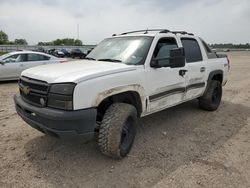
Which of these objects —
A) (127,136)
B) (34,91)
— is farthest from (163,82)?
(34,91)

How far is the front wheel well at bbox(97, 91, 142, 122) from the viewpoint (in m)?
4.00

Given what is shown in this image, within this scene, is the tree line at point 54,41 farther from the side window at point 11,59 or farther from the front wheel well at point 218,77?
the front wheel well at point 218,77

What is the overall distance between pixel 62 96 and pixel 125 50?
1.76 metres

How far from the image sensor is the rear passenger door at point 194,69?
5.49 m

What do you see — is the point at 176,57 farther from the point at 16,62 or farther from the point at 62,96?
the point at 16,62

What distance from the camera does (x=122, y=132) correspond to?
3.97 meters

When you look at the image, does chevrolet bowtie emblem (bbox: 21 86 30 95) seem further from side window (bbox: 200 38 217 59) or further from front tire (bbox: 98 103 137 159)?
side window (bbox: 200 38 217 59)

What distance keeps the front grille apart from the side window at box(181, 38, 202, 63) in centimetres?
320

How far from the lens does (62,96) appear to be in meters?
3.27

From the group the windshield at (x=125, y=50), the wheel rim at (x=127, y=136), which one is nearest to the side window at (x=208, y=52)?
the windshield at (x=125, y=50)

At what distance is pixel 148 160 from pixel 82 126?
1219mm

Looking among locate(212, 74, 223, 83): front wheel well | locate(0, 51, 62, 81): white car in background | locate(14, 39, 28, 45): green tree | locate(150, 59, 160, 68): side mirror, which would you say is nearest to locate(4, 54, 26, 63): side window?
locate(0, 51, 62, 81): white car in background

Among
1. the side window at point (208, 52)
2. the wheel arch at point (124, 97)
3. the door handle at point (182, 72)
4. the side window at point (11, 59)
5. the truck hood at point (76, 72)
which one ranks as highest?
the side window at point (208, 52)

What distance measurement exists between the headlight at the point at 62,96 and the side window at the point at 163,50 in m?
1.83
